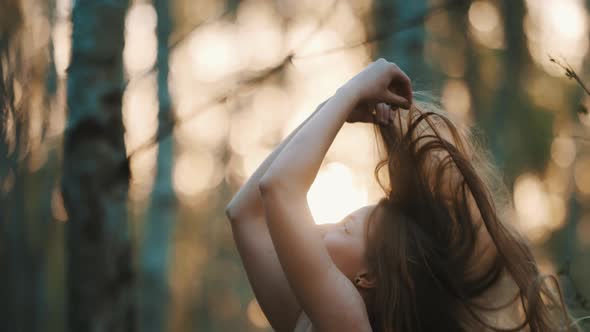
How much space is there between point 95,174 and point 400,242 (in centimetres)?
167

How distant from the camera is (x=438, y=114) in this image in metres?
2.29

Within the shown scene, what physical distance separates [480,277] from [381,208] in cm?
37

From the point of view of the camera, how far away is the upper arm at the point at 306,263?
71.8 inches

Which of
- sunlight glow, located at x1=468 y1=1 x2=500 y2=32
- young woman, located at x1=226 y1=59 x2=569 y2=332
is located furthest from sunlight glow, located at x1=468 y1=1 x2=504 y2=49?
young woman, located at x1=226 y1=59 x2=569 y2=332

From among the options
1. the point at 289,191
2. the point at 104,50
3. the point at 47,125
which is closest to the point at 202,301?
the point at 47,125

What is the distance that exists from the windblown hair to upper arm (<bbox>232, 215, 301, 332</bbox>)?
0.27 metres

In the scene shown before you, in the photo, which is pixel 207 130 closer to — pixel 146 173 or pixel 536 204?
pixel 146 173

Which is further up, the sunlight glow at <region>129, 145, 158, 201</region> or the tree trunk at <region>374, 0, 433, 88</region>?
the tree trunk at <region>374, 0, 433, 88</region>

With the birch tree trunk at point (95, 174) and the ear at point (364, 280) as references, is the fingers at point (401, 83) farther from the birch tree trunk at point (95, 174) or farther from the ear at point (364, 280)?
the birch tree trunk at point (95, 174)

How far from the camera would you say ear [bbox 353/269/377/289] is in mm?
2094

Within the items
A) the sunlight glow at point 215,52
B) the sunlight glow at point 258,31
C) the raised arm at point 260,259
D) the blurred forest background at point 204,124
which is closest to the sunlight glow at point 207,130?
the blurred forest background at point 204,124

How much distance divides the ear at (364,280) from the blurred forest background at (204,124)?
481mm

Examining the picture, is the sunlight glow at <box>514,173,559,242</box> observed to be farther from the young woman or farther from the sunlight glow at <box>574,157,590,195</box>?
the young woman

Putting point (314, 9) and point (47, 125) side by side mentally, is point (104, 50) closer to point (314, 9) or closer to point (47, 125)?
point (47, 125)
